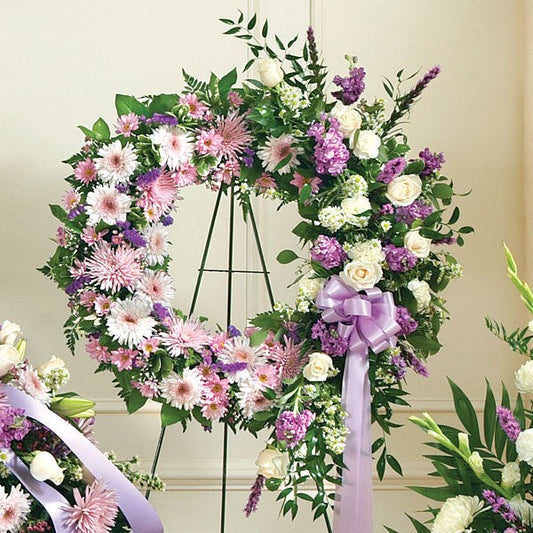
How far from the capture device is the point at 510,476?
115 centimetres

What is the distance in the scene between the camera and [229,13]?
2469 mm

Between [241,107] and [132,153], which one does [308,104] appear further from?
[132,153]

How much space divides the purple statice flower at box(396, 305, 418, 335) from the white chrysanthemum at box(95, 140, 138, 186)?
66 centimetres

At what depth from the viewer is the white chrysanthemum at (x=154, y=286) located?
6.02ft

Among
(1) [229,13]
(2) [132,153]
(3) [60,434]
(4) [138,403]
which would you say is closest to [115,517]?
(3) [60,434]

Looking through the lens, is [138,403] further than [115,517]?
Yes

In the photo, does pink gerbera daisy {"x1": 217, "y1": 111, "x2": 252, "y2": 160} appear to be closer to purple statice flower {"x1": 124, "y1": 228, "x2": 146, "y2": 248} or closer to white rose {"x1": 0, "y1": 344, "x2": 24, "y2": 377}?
Answer: purple statice flower {"x1": 124, "y1": 228, "x2": 146, "y2": 248}

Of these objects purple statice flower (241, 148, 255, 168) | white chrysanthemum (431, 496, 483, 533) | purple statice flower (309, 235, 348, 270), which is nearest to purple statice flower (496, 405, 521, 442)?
white chrysanthemum (431, 496, 483, 533)

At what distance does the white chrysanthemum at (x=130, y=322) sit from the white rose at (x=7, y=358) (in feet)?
0.81

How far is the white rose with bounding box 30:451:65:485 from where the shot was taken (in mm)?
1492

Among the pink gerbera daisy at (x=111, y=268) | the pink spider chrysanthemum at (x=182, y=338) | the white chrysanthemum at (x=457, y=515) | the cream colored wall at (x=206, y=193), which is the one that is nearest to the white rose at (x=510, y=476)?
the white chrysanthemum at (x=457, y=515)

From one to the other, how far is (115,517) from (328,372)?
0.54 meters

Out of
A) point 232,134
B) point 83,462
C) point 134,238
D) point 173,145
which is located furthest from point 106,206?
point 83,462

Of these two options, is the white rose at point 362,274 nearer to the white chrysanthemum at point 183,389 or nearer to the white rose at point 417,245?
the white rose at point 417,245
